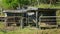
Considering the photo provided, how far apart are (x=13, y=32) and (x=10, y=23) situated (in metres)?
3.02

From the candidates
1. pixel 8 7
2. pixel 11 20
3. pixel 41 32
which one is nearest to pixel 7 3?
pixel 8 7

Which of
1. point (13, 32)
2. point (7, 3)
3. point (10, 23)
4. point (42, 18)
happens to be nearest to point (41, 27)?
point (42, 18)

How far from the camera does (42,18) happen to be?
38.1 feet

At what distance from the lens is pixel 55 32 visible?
1031 centimetres

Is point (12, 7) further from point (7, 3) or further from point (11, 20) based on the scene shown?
point (11, 20)

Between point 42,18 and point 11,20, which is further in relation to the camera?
point 11,20

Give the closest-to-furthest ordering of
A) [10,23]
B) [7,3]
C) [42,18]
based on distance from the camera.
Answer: [42,18] → [10,23] → [7,3]

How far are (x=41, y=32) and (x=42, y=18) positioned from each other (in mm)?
1656

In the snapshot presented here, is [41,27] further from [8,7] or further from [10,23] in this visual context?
[8,7]

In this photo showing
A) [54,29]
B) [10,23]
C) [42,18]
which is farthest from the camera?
[10,23]

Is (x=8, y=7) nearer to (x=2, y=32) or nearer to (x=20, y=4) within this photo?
(x=20, y=4)

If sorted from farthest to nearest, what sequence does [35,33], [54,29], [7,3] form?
[7,3] < [54,29] < [35,33]

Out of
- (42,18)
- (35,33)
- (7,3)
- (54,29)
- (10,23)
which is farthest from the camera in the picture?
(7,3)

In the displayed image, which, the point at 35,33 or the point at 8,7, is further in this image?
the point at 8,7
